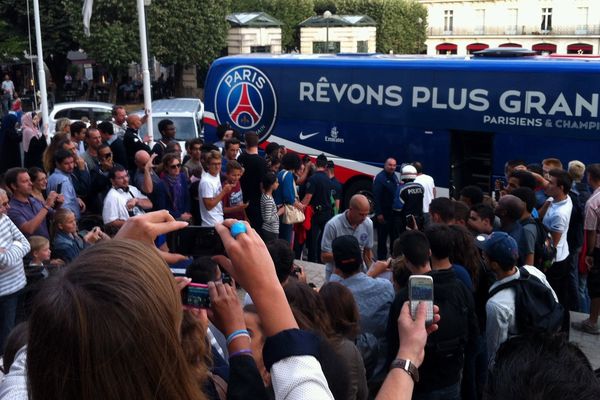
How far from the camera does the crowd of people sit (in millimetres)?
1422

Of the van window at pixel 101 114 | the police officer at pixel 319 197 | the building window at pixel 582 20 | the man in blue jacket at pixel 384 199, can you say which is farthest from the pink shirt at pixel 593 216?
the building window at pixel 582 20

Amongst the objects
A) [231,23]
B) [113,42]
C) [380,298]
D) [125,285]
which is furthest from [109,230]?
[231,23]

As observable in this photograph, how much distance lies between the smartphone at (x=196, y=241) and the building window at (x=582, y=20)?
55.2m

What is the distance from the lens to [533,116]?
12008mm

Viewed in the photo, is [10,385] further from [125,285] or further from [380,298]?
[380,298]

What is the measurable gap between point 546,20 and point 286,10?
2080 cm

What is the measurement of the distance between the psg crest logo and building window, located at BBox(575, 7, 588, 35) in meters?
44.2

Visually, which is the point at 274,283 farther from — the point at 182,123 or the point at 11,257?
the point at 182,123

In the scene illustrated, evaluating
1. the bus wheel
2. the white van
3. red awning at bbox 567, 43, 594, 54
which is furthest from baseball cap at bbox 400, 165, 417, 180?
red awning at bbox 567, 43, 594, 54

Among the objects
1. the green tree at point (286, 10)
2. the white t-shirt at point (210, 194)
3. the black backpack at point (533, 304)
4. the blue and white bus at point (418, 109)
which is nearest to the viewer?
the black backpack at point (533, 304)

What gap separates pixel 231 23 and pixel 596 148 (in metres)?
30.4

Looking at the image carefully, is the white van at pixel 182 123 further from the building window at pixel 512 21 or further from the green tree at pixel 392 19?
the building window at pixel 512 21

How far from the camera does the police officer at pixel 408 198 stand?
9.56 metres

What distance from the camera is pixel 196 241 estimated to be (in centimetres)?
298
